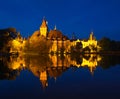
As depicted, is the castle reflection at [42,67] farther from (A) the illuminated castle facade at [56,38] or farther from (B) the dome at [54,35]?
(B) the dome at [54,35]

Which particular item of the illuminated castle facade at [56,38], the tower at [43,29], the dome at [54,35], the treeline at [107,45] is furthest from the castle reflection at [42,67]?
the dome at [54,35]

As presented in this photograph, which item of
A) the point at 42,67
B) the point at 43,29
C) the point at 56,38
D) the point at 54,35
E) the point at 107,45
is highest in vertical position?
the point at 43,29

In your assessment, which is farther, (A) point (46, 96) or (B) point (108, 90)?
(B) point (108, 90)

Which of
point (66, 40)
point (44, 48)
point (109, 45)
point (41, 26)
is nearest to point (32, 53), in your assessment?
point (44, 48)

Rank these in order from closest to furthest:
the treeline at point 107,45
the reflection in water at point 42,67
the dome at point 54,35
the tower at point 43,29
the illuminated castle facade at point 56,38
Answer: the reflection in water at point 42,67
the treeline at point 107,45
the illuminated castle facade at point 56,38
the tower at point 43,29
the dome at point 54,35

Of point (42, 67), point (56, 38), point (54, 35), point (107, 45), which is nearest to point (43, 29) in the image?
point (54, 35)

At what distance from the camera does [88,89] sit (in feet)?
57.1

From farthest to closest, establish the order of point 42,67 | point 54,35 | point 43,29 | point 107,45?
point 54,35 < point 43,29 < point 107,45 < point 42,67

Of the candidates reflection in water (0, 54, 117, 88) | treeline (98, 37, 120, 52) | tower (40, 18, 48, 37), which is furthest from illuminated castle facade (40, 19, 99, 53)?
reflection in water (0, 54, 117, 88)

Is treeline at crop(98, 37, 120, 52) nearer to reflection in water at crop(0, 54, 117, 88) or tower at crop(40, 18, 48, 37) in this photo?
tower at crop(40, 18, 48, 37)

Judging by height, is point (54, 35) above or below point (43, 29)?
below

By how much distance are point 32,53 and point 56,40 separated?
1543 inches

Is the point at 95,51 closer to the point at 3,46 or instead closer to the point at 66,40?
the point at 66,40

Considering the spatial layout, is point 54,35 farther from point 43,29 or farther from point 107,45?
point 107,45
